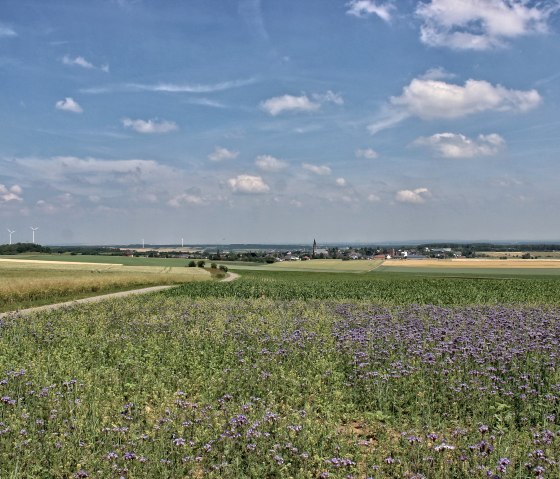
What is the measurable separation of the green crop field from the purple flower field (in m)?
0.04

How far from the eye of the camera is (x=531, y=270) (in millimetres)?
80312

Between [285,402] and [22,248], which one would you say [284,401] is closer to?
[285,402]

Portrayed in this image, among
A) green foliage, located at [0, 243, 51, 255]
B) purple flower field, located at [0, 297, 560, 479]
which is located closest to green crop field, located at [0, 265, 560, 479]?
purple flower field, located at [0, 297, 560, 479]

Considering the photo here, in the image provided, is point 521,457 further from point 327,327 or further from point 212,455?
point 327,327

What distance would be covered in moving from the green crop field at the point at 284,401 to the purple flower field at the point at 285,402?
0.12 ft

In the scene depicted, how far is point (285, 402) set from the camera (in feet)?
30.4

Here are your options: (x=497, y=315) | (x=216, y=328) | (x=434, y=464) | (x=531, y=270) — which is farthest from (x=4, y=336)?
(x=531, y=270)

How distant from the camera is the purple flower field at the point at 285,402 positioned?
625 centimetres

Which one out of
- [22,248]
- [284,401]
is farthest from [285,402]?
[22,248]

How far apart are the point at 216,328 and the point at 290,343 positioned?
3.87 metres

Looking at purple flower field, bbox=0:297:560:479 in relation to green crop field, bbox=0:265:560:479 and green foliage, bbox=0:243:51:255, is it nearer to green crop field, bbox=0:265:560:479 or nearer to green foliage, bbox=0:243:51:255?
green crop field, bbox=0:265:560:479

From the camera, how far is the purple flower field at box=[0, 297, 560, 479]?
246 inches

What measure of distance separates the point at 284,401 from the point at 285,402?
5cm

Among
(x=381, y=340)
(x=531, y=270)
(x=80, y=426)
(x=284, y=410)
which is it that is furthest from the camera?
(x=531, y=270)
